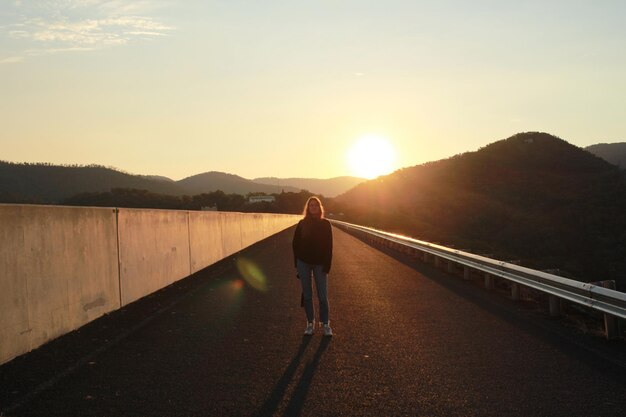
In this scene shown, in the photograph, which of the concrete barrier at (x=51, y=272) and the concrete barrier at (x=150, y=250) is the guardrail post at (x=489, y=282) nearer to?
the concrete barrier at (x=150, y=250)

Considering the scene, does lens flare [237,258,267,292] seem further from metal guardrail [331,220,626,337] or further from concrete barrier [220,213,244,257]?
metal guardrail [331,220,626,337]

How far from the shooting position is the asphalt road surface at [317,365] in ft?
16.2

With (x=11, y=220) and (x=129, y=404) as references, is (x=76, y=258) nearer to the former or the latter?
(x=11, y=220)

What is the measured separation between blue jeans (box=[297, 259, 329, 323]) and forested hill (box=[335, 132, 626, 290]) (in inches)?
490

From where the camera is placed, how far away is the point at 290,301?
35.8 ft

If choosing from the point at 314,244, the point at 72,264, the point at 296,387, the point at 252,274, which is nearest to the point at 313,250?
the point at 314,244

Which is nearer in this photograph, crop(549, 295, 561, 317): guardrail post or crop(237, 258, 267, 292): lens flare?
crop(549, 295, 561, 317): guardrail post

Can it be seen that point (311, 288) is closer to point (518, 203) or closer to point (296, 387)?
point (296, 387)

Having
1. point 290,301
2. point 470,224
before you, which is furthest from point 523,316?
point 470,224

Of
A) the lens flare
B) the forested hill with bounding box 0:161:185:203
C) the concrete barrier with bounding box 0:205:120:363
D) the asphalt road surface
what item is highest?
the forested hill with bounding box 0:161:185:203

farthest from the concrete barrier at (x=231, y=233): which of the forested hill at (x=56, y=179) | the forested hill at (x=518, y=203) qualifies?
the forested hill at (x=56, y=179)

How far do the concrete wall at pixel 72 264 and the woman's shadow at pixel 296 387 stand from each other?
289 cm

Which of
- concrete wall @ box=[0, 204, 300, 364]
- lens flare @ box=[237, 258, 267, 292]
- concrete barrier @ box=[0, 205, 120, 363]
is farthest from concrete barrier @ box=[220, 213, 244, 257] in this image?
concrete barrier @ box=[0, 205, 120, 363]

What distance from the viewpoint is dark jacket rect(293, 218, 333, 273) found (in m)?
8.18
